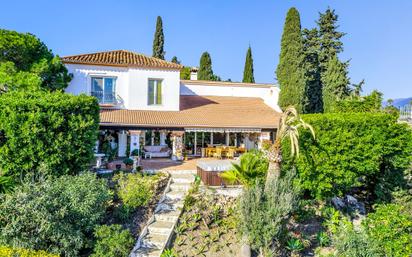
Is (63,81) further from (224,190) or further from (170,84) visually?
(224,190)

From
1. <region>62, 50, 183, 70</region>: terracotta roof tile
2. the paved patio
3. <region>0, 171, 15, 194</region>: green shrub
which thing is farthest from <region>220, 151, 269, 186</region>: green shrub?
<region>62, 50, 183, 70</region>: terracotta roof tile

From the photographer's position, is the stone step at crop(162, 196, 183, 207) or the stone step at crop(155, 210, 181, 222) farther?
the stone step at crop(162, 196, 183, 207)

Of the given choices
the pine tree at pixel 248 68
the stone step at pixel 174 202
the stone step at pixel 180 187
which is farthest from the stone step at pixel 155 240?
the pine tree at pixel 248 68

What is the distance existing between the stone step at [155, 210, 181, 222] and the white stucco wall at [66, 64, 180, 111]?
1868 centimetres

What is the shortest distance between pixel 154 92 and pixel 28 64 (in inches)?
535

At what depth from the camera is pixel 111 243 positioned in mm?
15453

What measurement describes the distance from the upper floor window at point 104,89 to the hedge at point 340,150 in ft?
73.1

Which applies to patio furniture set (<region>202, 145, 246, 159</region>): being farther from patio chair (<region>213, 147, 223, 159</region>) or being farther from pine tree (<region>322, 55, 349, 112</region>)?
pine tree (<region>322, 55, 349, 112</region>)

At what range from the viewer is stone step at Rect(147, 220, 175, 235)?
17672 mm

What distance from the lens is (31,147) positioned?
63.0 feet

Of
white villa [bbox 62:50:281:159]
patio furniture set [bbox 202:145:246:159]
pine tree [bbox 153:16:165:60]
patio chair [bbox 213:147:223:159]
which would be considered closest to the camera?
white villa [bbox 62:50:281:159]

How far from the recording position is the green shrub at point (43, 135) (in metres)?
19.1

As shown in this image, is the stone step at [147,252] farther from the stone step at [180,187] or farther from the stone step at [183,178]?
the stone step at [183,178]

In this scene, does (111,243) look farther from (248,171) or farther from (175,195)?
(248,171)
